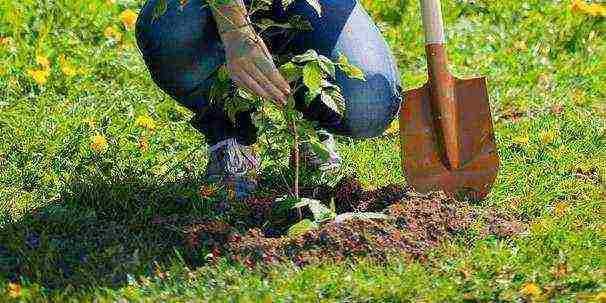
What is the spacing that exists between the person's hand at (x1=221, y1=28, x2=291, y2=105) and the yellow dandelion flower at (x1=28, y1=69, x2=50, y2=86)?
1.66 m

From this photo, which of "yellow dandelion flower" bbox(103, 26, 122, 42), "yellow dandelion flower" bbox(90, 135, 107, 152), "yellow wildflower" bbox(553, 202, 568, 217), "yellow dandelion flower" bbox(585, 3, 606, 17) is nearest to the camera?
"yellow wildflower" bbox(553, 202, 568, 217)

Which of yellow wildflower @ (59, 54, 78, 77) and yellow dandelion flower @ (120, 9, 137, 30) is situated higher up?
yellow dandelion flower @ (120, 9, 137, 30)

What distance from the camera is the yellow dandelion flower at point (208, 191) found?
145 inches

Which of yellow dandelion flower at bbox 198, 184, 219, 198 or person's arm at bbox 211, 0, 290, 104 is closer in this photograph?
person's arm at bbox 211, 0, 290, 104

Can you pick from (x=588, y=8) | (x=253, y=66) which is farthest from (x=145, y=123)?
(x=588, y=8)

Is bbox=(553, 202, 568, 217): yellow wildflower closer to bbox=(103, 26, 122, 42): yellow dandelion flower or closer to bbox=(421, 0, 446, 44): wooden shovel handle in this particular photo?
bbox=(421, 0, 446, 44): wooden shovel handle

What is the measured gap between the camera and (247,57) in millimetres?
3258

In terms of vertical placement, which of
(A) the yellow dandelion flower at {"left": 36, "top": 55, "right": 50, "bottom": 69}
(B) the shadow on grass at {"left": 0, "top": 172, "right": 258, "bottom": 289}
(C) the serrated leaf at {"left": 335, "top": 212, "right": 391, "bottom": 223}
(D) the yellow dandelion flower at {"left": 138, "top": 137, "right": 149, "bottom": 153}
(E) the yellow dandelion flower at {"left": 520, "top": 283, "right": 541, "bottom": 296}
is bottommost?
(D) the yellow dandelion flower at {"left": 138, "top": 137, "right": 149, "bottom": 153}

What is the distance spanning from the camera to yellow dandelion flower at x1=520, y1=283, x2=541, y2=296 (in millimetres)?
2955

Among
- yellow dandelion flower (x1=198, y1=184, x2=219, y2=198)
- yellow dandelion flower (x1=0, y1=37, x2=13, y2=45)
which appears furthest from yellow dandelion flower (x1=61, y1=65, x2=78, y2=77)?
yellow dandelion flower (x1=198, y1=184, x2=219, y2=198)

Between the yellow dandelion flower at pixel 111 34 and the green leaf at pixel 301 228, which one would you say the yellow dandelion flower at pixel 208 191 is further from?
the yellow dandelion flower at pixel 111 34

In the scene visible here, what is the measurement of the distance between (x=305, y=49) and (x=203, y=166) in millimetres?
774

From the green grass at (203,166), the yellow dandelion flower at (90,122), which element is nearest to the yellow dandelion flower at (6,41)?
the green grass at (203,166)

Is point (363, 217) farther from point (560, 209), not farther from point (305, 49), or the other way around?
point (560, 209)
